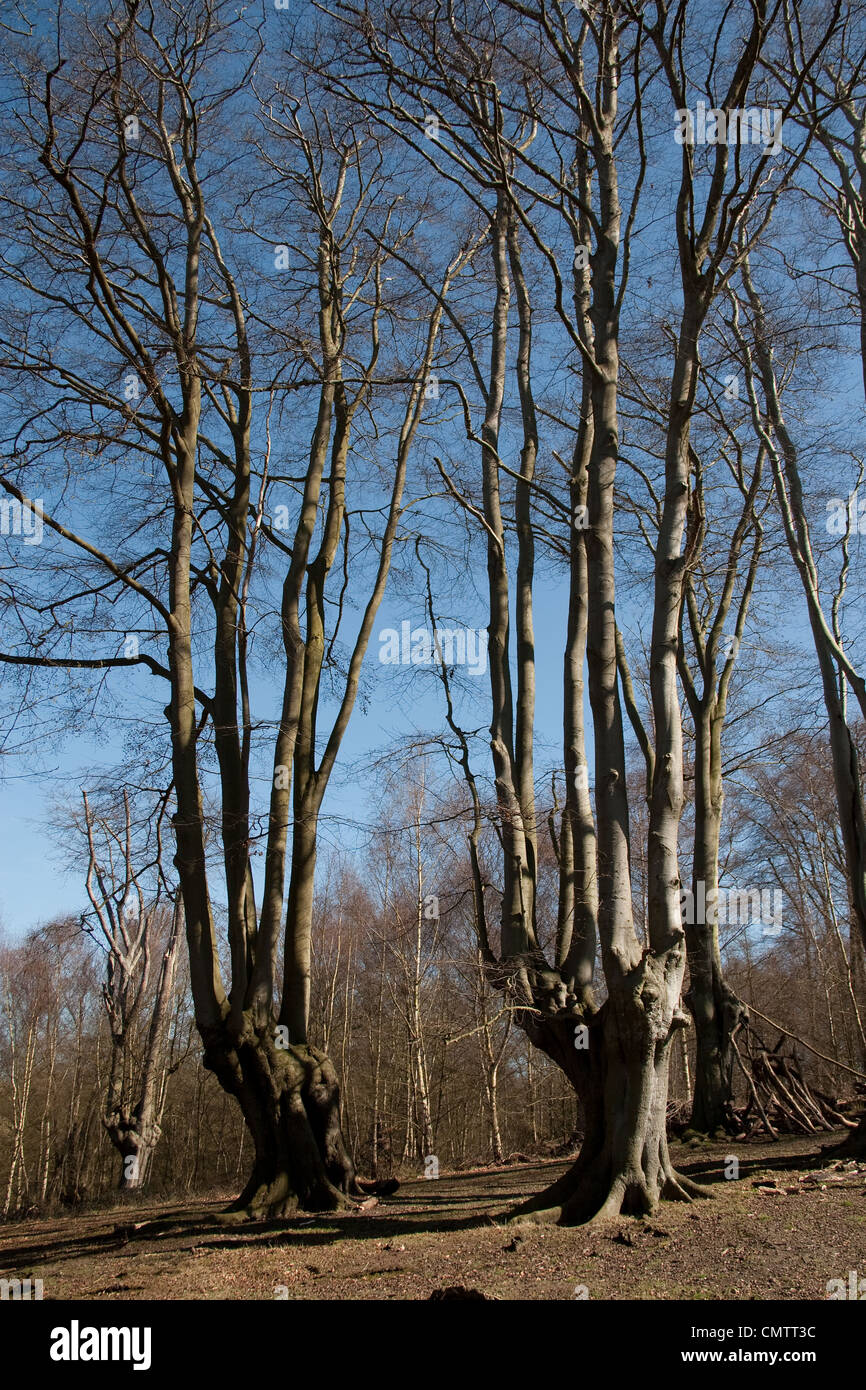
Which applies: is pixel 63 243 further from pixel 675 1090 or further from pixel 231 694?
pixel 675 1090

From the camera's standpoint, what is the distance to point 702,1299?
166 inches

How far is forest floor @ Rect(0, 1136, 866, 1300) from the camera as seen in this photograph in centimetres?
462

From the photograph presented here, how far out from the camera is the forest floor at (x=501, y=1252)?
4617mm

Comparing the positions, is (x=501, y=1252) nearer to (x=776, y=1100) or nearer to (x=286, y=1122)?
(x=286, y=1122)

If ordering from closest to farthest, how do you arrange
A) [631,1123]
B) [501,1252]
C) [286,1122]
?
[501,1252], [631,1123], [286,1122]

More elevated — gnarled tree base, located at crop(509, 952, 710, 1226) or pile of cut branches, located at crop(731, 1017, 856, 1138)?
gnarled tree base, located at crop(509, 952, 710, 1226)

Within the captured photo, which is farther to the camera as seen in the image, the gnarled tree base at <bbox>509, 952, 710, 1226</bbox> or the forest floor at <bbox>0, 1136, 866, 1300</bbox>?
the gnarled tree base at <bbox>509, 952, 710, 1226</bbox>

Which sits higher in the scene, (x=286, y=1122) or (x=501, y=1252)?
(x=286, y=1122)

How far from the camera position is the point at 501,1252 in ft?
17.7

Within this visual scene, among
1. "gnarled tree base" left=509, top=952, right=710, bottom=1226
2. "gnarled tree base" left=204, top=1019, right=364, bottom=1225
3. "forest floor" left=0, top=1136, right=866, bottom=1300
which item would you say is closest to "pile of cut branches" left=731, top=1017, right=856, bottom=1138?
"forest floor" left=0, top=1136, right=866, bottom=1300

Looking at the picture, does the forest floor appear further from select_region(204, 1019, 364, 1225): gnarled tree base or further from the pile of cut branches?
the pile of cut branches

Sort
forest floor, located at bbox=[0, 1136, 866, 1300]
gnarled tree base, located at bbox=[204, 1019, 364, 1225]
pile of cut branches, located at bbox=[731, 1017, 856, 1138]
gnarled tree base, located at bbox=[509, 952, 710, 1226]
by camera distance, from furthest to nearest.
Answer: pile of cut branches, located at bbox=[731, 1017, 856, 1138] → gnarled tree base, located at bbox=[204, 1019, 364, 1225] → gnarled tree base, located at bbox=[509, 952, 710, 1226] → forest floor, located at bbox=[0, 1136, 866, 1300]

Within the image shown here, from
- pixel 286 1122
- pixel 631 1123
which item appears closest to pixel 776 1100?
pixel 631 1123
